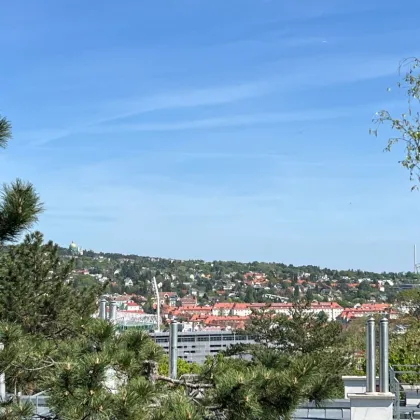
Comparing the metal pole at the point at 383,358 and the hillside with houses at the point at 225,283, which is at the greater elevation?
the hillside with houses at the point at 225,283

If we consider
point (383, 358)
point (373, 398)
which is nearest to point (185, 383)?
point (373, 398)

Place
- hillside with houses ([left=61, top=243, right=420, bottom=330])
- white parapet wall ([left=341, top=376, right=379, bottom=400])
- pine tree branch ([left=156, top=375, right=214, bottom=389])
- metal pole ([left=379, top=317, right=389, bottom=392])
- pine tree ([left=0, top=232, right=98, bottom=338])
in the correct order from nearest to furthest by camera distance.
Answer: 1. pine tree branch ([left=156, top=375, right=214, bottom=389])
2. metal pole ([left=379, top=317, right=389, bottom=392])
3. white parapet wall ([left=341, top=376, right=379, bottom=400])
4. pine tree ([left=0, top=232, right=98, bottom=338])
5. hillside with houses ([left=61, top=243, right=420, bottom=330])

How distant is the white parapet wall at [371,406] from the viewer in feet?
25.3

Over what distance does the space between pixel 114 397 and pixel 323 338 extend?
19449 millimetres

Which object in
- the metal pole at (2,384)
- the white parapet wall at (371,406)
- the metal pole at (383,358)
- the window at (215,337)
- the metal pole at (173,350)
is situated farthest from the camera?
the window at (215,337)

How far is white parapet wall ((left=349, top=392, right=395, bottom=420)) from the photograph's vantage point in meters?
7.71

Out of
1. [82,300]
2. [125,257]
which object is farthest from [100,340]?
[125,257]

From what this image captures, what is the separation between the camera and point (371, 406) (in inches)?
305

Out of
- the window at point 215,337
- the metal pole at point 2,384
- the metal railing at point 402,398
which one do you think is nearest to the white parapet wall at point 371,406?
the metal railing at point 402,398

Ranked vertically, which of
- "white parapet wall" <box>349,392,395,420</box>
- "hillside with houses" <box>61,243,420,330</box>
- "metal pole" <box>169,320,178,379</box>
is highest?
"hillside with houses" <box>61,243,420,330</box>

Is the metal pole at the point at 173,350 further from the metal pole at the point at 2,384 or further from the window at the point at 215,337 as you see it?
the window at the point at 215,337

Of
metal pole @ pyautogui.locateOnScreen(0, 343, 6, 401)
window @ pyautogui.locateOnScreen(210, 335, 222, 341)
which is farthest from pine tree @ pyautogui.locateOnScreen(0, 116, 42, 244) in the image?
window @ pyautogui.locateOnScreen(210, 335, 222, 341)

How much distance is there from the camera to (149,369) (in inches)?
194

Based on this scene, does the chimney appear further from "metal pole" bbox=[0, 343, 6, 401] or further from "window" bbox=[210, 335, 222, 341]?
"window" bbox=[210, 335, 222, 341]
